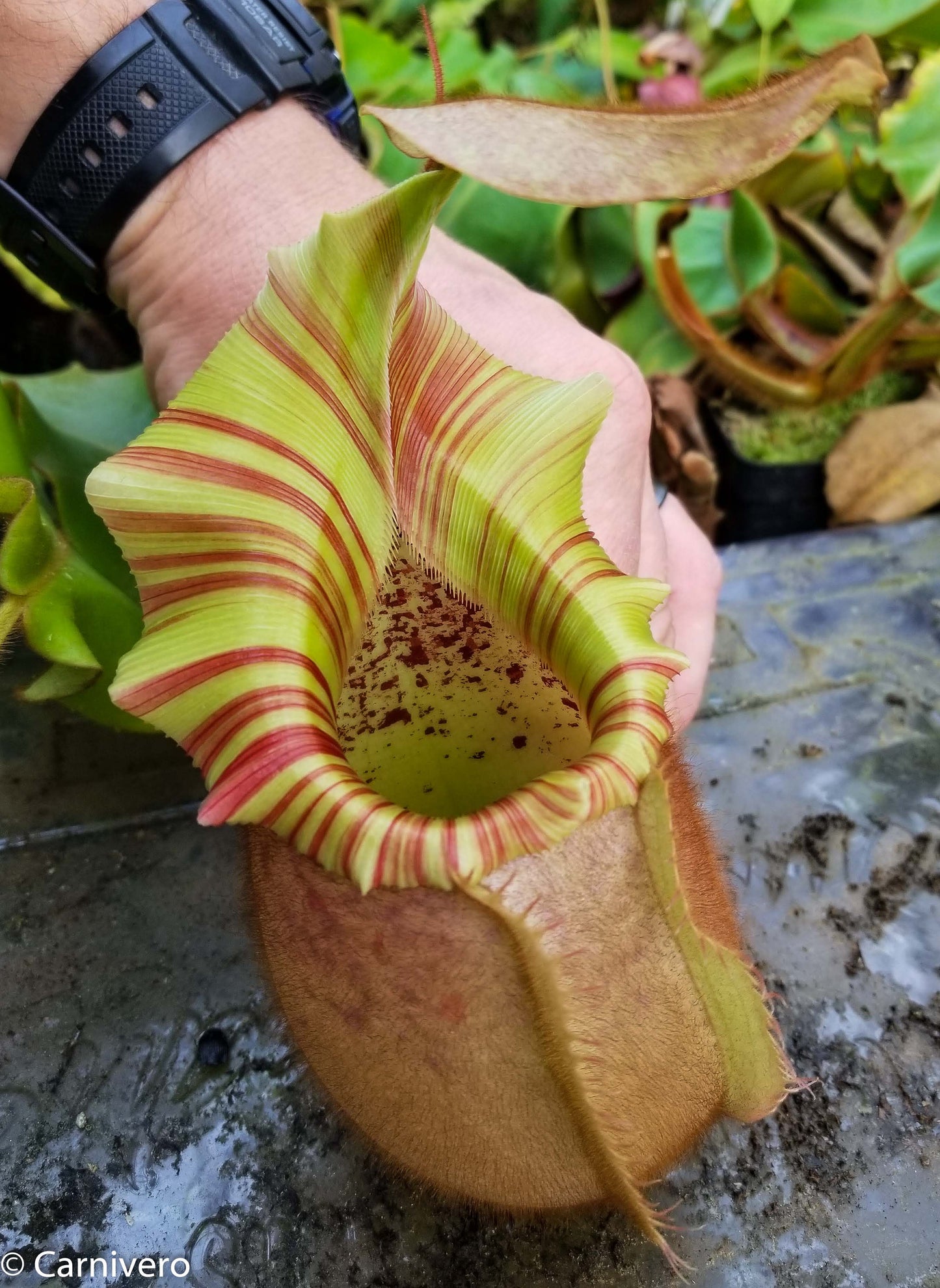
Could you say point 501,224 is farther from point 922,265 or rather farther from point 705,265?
point 922,265

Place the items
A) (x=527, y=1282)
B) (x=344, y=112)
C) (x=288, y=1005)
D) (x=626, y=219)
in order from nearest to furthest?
(x=288, y=1005)
(x=527, y=1282)
(x=344, y=112)
(x=626, y=219)

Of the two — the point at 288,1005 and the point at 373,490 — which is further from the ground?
the point at 373,490

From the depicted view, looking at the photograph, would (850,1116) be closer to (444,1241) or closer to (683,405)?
(444,1241)

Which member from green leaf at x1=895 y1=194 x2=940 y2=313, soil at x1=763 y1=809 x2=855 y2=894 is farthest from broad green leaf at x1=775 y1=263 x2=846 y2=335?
soil at x1=763 y1=809 x2=855 y2=894

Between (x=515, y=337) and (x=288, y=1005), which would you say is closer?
(x=288, y=1005)

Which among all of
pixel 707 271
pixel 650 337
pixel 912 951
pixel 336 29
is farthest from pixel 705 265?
pixel 912 951

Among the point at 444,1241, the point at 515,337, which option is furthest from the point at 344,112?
the point at 444,1241
